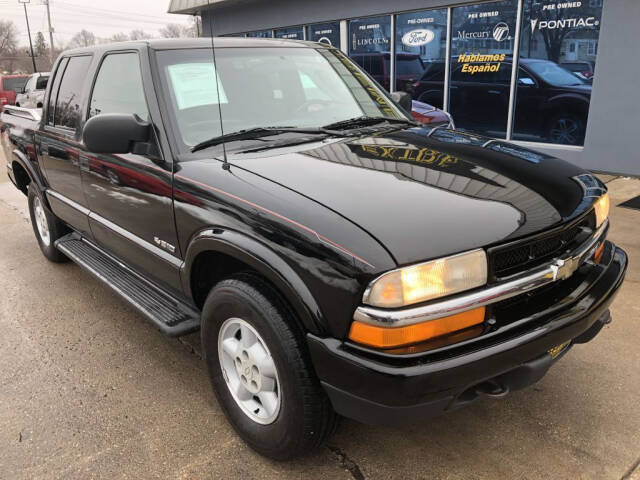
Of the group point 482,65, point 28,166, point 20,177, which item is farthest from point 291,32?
point 28,166

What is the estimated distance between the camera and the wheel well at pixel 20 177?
5340mm

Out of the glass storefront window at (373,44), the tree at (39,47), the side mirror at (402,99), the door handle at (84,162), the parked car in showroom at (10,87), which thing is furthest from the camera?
the tree at (39,47)

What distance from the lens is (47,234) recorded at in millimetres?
4938

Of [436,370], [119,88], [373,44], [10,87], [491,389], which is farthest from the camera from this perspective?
[10,87]

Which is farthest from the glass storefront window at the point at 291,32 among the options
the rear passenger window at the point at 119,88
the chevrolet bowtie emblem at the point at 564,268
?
the chevrolet bowtie emblem at the point at 564,268

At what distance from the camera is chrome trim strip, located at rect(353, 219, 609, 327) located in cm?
183

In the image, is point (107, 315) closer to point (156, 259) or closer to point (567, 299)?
point (156, 259)

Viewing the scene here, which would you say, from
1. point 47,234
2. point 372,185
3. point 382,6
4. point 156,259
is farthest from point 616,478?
point 382,6

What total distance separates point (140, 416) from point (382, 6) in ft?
32.0

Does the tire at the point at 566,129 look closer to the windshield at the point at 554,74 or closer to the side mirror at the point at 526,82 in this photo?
the windshield at the point at 554,74

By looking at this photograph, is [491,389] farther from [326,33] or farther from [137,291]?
[326,33]

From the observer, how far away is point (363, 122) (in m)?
3.23

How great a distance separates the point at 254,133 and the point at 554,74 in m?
7.15

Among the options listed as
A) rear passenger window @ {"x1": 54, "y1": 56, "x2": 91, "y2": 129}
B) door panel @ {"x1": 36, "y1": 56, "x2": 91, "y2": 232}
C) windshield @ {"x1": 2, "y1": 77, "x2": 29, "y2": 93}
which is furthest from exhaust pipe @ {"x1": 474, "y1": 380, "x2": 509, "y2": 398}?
windshield @ {"x1": 2, "y1": 77, "x2": 29, "y2": 93}
